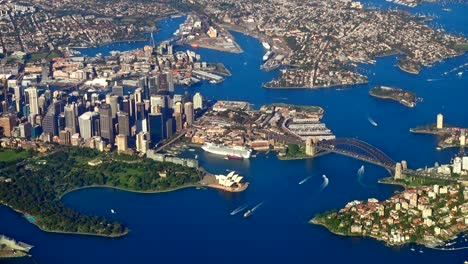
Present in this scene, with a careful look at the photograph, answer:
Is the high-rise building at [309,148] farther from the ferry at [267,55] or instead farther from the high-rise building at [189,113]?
the ferry at [267,55]

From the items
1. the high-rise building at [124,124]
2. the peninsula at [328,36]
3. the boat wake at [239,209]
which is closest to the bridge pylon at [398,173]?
the boat wake at [239,209]

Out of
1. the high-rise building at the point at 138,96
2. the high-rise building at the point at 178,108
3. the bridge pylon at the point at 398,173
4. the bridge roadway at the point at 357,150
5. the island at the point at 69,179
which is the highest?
the high-rise building at the point at 138,96

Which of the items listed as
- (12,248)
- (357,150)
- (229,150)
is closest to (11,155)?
(229,150)

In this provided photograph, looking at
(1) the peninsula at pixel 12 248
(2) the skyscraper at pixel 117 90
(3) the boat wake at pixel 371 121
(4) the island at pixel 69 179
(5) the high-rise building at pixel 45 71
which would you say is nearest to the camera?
(1) the peninsula at pixel 12 248

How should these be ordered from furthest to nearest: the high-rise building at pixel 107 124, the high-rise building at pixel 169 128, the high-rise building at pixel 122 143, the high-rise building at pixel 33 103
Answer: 1. the high-rise building at pixel 33 103
2. the high-rise building at pixel 169 128
3. the high-rise building at pixel 107 124
4. the high-rise building at pixel 122 143

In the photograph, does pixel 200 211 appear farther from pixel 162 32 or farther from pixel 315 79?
pixel 162 32

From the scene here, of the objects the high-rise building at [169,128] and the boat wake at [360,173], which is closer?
the boat wake at [360,173]
